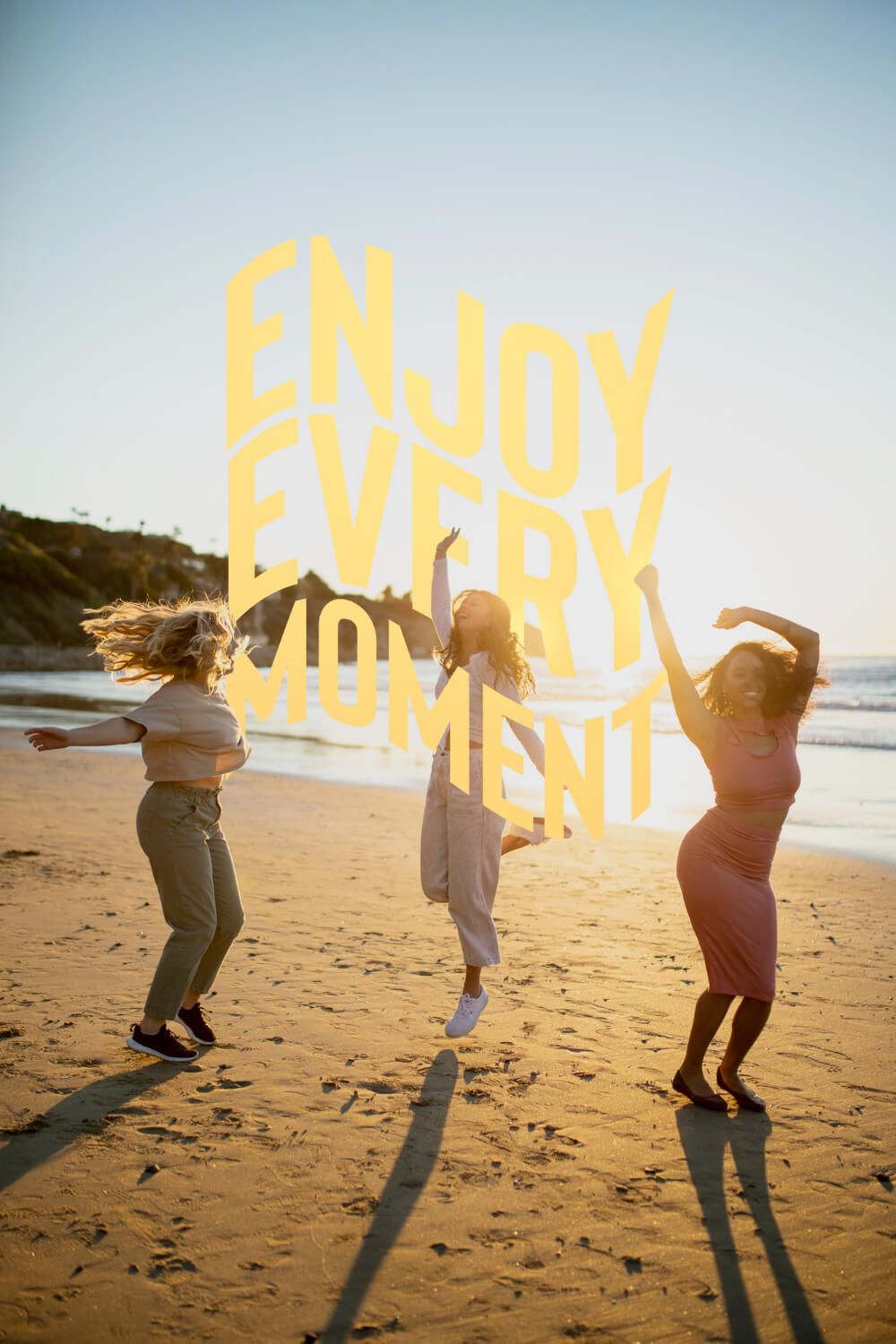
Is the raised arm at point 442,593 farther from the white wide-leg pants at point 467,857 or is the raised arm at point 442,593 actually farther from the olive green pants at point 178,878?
the olive green pants at point 178,878

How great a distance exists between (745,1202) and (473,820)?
2026 millimetres

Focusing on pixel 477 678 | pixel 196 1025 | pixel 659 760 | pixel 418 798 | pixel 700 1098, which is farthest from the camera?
pixel 659 760

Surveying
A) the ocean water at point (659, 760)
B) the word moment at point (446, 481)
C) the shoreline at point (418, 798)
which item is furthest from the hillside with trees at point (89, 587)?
the word moment at point (446, 481)

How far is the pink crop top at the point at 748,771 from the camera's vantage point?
13.2ft

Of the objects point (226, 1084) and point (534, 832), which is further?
point (534, 832)

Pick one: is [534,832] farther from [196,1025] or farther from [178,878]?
[196,1025]

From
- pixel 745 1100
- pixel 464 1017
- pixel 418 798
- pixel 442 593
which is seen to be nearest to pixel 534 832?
pixel 464 1017

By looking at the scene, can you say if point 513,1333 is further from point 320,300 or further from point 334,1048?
point 320,300

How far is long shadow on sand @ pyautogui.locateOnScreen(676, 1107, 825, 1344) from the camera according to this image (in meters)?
2.82

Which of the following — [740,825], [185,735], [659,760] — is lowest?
[659,760]

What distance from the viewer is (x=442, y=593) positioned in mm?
5371

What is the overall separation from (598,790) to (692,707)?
432 centimetres

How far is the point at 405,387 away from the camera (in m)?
6.33

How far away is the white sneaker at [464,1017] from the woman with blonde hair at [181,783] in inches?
45.4
